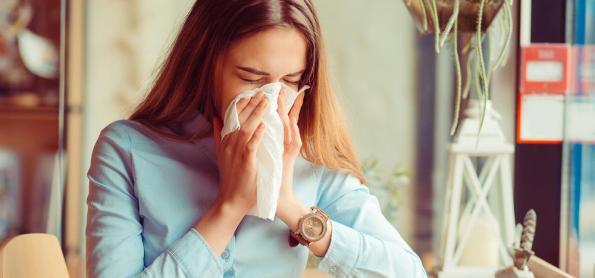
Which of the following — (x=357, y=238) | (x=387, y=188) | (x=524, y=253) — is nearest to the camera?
(x=357, y=238)

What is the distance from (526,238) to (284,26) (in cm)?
65

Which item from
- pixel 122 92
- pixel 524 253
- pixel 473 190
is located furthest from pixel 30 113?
pixel 524 253

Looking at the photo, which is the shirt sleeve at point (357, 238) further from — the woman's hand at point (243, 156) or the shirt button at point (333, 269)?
the woman's hand at point (243, 156)

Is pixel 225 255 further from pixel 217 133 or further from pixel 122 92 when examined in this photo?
pixel 122 92

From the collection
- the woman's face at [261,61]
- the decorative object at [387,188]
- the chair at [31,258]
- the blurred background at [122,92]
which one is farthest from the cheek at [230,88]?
the blurred background at [122,92]

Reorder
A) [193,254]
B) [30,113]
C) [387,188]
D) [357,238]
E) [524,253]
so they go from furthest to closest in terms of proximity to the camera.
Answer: [30,113] → [387,188] → [524,253] → [357,238] → [193,254]

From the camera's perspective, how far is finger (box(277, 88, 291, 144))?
3.87 ft

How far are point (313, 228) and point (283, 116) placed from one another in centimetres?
18

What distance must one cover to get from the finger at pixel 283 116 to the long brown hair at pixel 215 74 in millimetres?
68

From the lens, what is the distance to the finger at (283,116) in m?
1.18

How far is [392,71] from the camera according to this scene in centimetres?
295

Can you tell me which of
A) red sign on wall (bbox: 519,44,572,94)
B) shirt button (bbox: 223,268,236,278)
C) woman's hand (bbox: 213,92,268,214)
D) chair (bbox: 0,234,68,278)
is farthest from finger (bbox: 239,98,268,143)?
red sign on wall (bbox: 519,44,572,94)

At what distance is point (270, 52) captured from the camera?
1.15 m

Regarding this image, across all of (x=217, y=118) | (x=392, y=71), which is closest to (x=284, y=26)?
(x=217, y=118)
